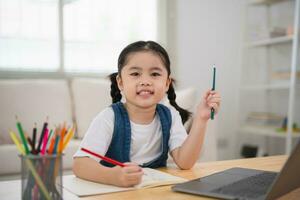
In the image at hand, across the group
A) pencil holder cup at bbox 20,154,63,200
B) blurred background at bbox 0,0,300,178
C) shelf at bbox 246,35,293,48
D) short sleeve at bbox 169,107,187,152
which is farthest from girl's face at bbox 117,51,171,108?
shelf at bbox 246,35,293,48

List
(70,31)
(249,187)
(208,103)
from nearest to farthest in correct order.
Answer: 1. (249,187)
2. (208,103)
3. (70,31)

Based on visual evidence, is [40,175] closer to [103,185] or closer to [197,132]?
[103,185]

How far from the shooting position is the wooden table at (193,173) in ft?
2.14

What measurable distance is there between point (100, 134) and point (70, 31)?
92.2 inches

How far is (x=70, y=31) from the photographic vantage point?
124 inches

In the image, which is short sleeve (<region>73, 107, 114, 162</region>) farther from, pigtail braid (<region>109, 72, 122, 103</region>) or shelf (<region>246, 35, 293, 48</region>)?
shelf (<region>246, 35, 293, 48</region>)

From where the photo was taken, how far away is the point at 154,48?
111cm

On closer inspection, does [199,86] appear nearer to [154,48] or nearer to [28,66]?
[28,66]

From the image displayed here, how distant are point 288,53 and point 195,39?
2.95 feet

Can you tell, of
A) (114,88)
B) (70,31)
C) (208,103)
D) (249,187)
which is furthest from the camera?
(70,31)

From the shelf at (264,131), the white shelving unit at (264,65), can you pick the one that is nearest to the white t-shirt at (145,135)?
the shelf at (264,131)

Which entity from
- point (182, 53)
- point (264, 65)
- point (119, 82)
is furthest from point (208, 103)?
point (264, 65)

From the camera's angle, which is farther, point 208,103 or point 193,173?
point 208,103

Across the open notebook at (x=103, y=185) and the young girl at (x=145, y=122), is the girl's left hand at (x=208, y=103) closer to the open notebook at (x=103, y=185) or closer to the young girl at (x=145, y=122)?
the young girl at (x=145, y=122)
